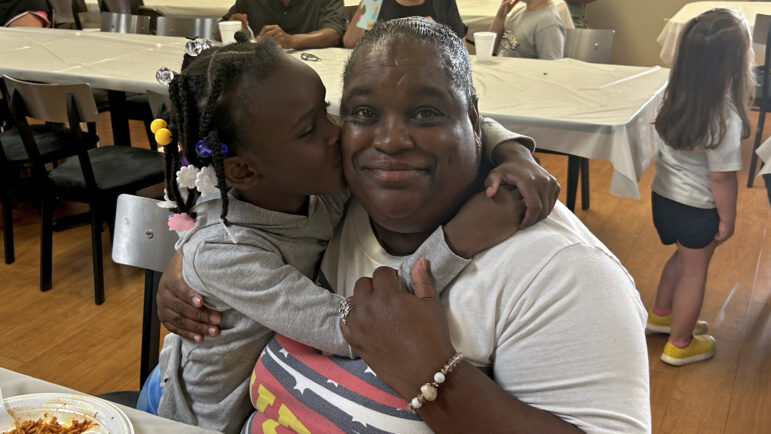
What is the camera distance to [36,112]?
9.53 ft

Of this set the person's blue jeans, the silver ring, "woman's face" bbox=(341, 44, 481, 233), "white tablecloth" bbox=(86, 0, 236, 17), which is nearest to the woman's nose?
"woman's face" bbox=(341, 44, 481, 233)

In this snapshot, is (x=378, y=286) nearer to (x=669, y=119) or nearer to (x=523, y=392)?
(x=523, y=392)

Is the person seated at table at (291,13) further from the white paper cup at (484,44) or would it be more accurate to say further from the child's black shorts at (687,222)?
the child's black shorts at (687,222)

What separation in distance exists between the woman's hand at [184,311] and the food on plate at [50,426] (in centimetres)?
23

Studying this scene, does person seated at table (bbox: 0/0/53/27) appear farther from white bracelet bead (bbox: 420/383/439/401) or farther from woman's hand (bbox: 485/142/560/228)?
white bracelet bead (bbox: 420/383/439/401)

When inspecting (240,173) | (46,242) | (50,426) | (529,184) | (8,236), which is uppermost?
(529,184)

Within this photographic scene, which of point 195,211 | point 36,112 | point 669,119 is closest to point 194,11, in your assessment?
point 36,112

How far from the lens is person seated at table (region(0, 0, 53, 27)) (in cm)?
490

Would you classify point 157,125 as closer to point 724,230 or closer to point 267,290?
point 267,290

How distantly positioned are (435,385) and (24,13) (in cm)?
510

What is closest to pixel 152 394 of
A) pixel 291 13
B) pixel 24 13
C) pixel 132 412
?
pixel 132 412

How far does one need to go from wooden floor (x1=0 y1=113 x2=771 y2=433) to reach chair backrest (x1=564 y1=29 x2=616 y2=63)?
2.79ft

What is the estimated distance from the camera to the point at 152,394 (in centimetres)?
145

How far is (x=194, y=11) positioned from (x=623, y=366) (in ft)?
20.5
